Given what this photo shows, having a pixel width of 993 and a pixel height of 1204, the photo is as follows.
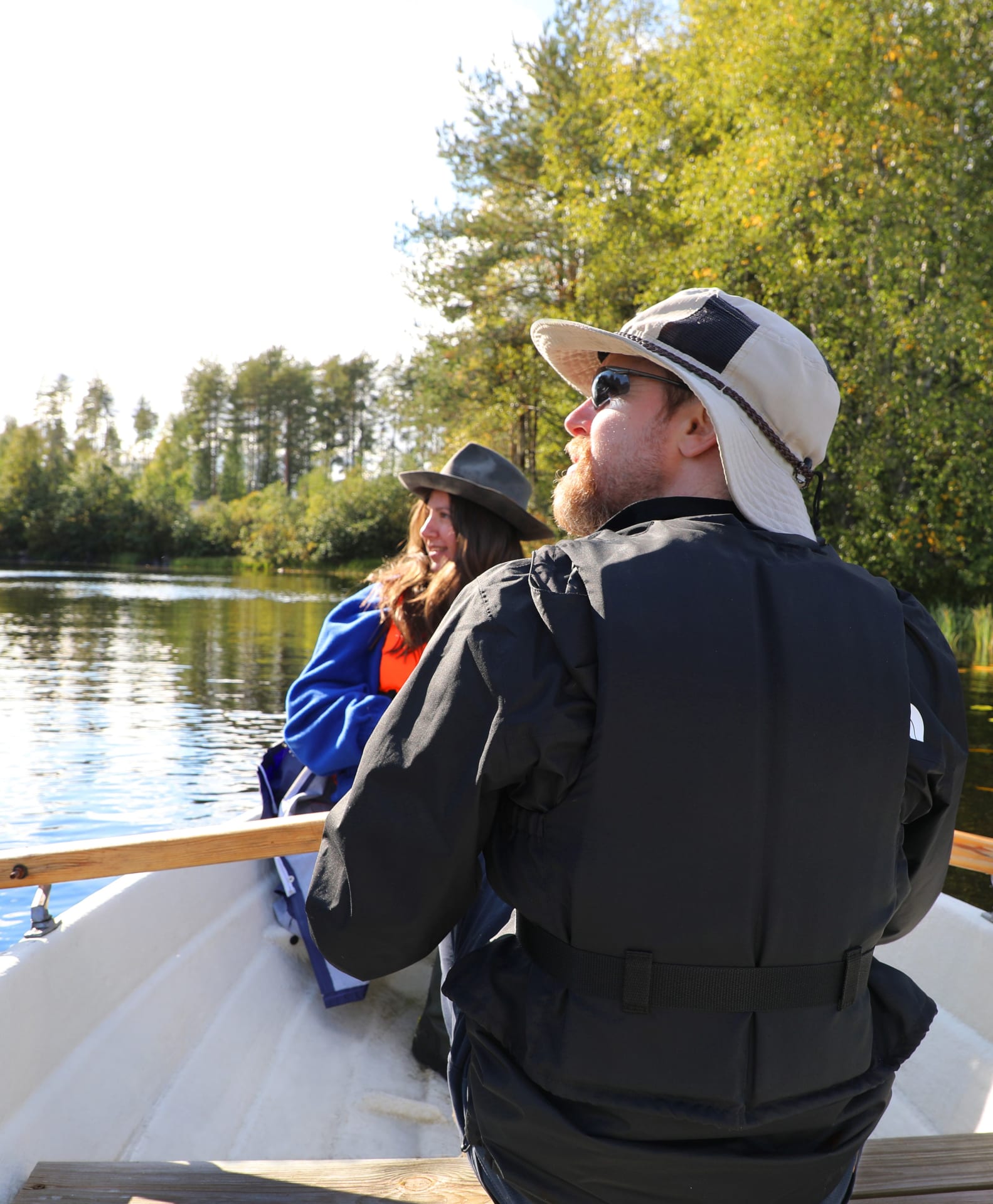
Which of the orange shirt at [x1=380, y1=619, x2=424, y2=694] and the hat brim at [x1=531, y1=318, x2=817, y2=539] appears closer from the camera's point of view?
the hat brim at [x1=531, y1=318, x2=817, y2=539]

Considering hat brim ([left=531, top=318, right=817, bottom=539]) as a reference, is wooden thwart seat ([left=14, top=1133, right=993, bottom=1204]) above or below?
below

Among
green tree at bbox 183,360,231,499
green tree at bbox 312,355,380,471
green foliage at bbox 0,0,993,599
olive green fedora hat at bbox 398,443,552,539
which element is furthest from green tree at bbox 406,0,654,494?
green tree at bbox 183,360,231,499

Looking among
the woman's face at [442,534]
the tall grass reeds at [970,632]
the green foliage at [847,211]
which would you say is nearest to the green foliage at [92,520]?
the green foliage at [847,211]

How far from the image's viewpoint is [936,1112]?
2389 mm

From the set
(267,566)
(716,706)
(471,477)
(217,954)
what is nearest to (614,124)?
(471,477)

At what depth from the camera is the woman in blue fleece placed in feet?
8.59

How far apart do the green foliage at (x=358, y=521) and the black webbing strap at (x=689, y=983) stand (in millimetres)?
40754

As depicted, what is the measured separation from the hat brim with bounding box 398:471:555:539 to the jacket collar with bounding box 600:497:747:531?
1.73m

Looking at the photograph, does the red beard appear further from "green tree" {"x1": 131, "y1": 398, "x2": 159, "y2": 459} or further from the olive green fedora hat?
"green tree" {"x1": 131, "y1": 398, "x2": 159, "y2": 459}

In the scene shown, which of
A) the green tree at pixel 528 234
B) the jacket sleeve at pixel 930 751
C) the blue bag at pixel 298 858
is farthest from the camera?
the green tree at pixel 528 234

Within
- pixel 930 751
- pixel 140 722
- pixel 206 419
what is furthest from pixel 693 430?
pixel 206 419

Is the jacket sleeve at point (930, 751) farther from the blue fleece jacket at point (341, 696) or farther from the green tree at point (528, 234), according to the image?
the green tree at point (528, 234)

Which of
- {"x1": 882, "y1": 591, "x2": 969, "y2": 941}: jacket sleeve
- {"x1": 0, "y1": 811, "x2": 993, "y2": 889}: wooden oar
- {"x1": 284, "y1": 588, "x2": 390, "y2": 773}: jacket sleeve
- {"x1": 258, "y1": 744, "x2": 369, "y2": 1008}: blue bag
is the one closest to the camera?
{"x1": 882, "y1": 591, "x2": 969, "y2": 941}: jacket sleeve

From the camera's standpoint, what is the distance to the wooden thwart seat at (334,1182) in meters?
1.49
